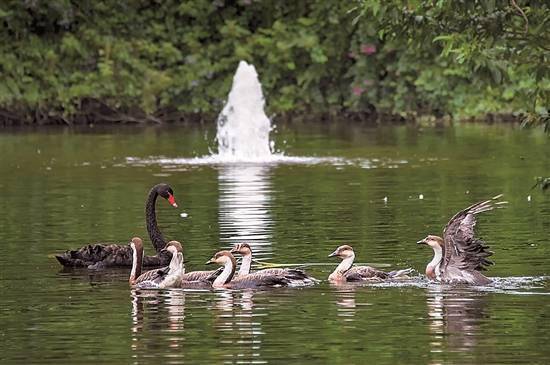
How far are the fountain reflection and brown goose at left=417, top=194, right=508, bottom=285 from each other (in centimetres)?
312

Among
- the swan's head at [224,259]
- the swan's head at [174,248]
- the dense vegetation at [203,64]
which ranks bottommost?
the swan's head at [224,259]

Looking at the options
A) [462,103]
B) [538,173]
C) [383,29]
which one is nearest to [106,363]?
[383,29]

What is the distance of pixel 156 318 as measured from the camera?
1625 cm

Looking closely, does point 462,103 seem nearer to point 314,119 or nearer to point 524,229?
point 314,119

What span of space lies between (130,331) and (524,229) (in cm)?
872

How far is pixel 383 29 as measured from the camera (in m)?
20.2

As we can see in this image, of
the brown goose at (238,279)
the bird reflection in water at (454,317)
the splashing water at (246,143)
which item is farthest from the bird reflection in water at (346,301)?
the splashing water at (246,143)

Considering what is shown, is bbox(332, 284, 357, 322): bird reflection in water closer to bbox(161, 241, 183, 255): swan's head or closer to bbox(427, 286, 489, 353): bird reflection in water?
bbox(427, 286, 489, 353): bird reflection in water

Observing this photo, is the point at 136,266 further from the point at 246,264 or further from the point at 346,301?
the point at 346,301

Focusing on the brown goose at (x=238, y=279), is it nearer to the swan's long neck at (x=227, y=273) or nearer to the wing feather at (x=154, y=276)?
the swan's long neck at (x=227, y=273)

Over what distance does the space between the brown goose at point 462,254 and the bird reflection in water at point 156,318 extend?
2415 mm

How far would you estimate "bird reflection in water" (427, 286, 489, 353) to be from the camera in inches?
573

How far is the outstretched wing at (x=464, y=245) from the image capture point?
59.0 ft

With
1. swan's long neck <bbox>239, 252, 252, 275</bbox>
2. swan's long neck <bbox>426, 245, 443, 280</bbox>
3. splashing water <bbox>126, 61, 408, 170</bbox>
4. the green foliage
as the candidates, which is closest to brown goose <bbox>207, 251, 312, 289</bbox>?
swan's long neck <bbox>239, 252, 252, 275</bbox>
